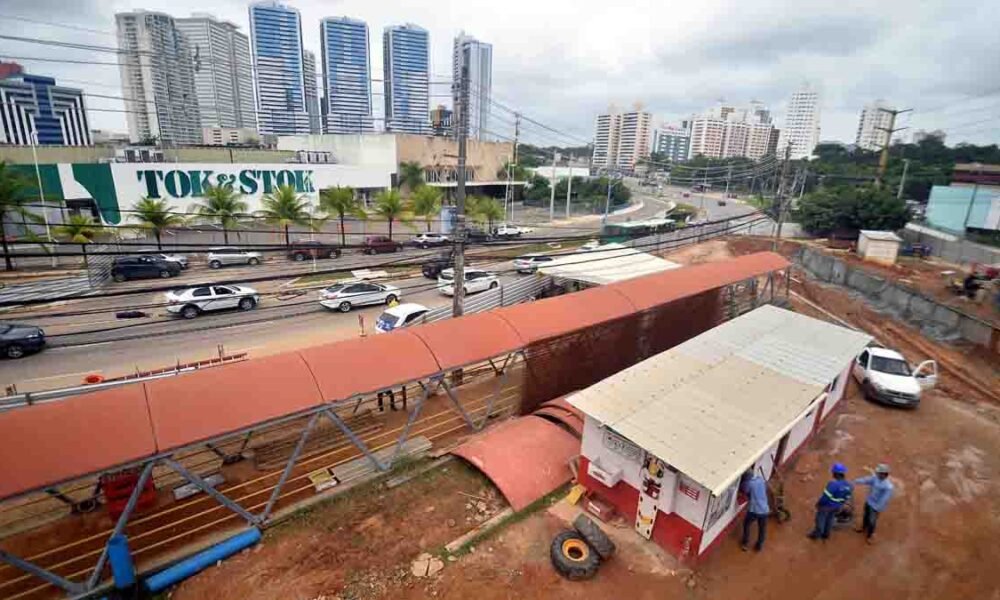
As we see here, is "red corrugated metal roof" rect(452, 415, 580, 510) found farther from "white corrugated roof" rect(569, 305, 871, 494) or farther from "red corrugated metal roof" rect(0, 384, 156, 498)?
"red corrugated metal roof" rect(0, 384, 156, 498)

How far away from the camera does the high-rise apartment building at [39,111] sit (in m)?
96.5

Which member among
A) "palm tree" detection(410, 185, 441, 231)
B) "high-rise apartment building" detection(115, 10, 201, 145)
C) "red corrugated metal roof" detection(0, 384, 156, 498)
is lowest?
"red corrugated metal roof" detection(0, 384, 156, 498)

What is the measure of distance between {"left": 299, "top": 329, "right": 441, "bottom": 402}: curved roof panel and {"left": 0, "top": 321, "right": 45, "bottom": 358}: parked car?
15.2 m

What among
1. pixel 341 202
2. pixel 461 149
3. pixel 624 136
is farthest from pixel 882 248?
pixel 624 136

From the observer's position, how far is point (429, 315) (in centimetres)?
1833

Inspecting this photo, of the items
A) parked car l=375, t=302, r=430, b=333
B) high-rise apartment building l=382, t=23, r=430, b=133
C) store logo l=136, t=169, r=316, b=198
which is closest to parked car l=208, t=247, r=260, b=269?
store logo l=136, t=169, r=316, b=198

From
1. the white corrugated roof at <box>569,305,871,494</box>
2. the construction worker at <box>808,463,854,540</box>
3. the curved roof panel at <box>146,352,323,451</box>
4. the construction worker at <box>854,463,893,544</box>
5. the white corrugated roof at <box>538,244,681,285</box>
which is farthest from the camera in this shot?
the white corrugated roof at <box>538,244,681,285</box>

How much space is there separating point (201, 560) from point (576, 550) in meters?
5.91

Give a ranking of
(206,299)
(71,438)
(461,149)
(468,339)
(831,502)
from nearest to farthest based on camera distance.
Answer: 1. (71,438)
2. (831,502)
3. (468,339)
4. (461,149)
5. (206,299)

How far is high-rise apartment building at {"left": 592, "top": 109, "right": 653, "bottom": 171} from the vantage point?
12094 cm

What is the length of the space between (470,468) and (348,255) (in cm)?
3063

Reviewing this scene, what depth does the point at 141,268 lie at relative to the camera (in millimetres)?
28203

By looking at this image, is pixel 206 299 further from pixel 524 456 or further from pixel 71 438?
pixel 524 456

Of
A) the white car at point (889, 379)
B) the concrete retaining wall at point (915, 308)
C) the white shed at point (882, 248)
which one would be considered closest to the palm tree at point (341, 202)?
the white car at point (889, 379)
